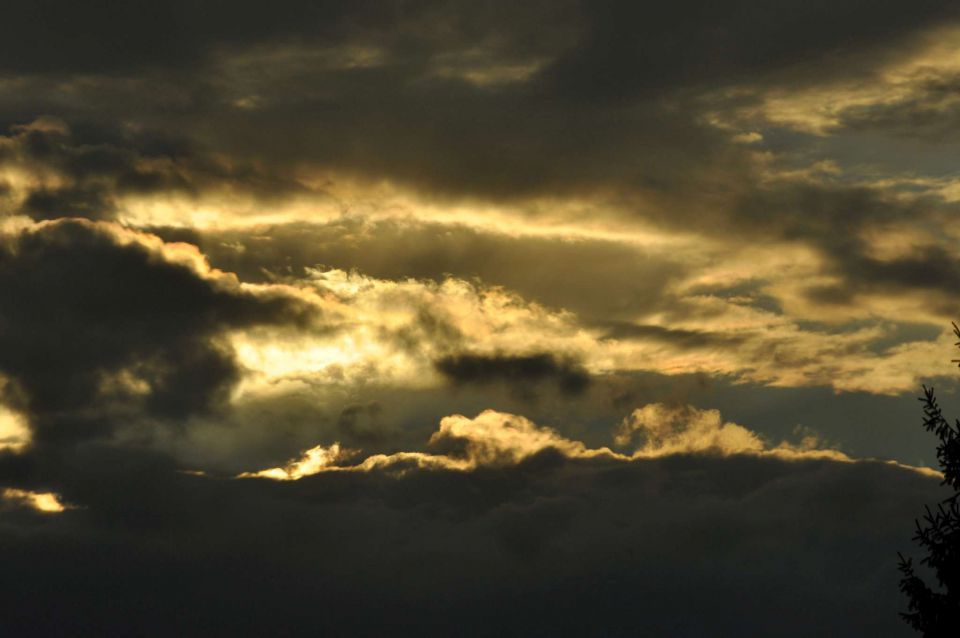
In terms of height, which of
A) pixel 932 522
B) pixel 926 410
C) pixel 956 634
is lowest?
pixel 956 634

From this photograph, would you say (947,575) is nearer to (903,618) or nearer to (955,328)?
(903,618)

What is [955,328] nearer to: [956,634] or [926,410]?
[926,410]

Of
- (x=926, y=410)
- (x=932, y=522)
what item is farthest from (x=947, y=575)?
(x=926, y=410)

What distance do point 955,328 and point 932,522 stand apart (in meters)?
6.69

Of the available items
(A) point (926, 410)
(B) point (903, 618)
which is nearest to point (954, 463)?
(A) point (926, 410)

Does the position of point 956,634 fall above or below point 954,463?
below

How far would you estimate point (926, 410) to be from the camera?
5322 cm

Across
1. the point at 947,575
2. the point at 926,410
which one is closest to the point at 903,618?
the point at 947,575

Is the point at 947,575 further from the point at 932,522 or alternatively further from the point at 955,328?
the point at 955,328

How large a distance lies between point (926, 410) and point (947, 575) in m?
5.32

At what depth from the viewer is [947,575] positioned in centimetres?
5172

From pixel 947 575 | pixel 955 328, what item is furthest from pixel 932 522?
pixel 955 328

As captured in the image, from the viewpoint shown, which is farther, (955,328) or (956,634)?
(955,328)

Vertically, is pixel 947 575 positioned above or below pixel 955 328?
below
